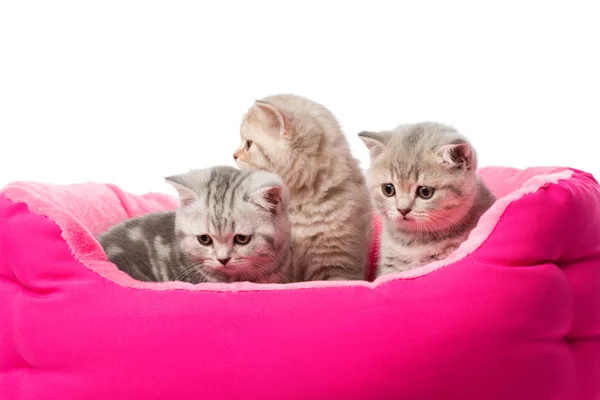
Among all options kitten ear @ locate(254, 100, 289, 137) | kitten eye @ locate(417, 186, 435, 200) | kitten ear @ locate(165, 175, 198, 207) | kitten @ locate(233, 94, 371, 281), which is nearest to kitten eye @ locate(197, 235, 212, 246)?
kitten ear @ locate(165, 175, 198, 207)

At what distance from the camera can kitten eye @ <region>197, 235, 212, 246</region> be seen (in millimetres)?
2084

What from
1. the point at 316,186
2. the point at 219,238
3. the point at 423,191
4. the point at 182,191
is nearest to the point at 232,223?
the point at 219,238

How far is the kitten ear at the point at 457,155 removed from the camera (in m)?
2.01

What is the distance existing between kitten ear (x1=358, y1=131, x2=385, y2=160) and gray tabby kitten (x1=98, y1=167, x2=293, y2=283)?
34 centimetres

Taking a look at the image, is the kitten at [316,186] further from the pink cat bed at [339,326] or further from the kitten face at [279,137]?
the pink cat bed at [339,326]

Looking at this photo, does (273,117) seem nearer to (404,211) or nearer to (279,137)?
(279,137)

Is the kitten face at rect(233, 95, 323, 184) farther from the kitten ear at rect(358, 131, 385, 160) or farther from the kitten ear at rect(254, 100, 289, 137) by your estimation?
the kitten ear at rect(358, 131, 385, 160)

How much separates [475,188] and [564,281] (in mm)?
463

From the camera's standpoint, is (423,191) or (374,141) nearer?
(423,191)

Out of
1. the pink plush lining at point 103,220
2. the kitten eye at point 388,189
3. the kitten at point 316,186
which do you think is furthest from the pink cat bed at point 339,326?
the kitten at point 316,186

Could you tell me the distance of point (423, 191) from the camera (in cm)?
208

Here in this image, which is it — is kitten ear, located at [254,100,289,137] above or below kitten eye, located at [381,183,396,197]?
above

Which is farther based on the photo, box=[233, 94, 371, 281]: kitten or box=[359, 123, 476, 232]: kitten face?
box=[233, 94, 371, 281]: kitten

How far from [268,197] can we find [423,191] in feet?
1.58
